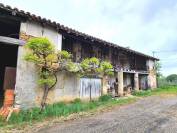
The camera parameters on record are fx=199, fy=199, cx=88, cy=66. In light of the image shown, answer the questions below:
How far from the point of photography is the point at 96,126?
746 cm

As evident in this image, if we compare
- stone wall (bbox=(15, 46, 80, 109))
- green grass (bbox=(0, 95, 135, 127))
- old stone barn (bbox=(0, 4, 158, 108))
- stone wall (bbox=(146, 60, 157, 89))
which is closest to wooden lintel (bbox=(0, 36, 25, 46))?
old stone barn (bbox=(0, 4, 158, 108))

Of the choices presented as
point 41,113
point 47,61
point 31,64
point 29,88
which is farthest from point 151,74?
point 41,113

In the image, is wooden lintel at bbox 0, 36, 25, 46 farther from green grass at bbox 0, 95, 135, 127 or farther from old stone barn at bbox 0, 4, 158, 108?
green grass at bbox 0, 95, 135, 127

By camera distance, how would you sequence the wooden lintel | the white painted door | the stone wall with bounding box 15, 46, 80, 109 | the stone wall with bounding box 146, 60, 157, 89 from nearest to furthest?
1. the wooden lintel
2. the stone wall with bounding box 15, 46, 80, 109
3. the white painted door
4. the stone wall with bounding box 146, 60, 157, 89

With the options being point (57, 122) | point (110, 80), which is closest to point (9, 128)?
point (57, 122)

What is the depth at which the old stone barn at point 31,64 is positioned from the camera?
32.1 feet

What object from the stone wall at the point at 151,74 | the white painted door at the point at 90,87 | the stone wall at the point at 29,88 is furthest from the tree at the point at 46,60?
the stone wall at the point at 151,74

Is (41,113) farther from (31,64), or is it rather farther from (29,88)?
(31,64)

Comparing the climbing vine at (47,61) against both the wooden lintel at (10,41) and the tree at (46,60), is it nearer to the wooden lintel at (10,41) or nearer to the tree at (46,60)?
the tree at (46,60)

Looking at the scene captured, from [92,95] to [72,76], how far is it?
8.57 feet

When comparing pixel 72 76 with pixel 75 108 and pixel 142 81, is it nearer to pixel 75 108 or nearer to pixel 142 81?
pixel 75 108

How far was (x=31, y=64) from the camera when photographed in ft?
33.8

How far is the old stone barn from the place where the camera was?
980 cm

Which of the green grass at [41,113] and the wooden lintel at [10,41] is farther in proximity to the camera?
the wooden lintel at [10,41]
